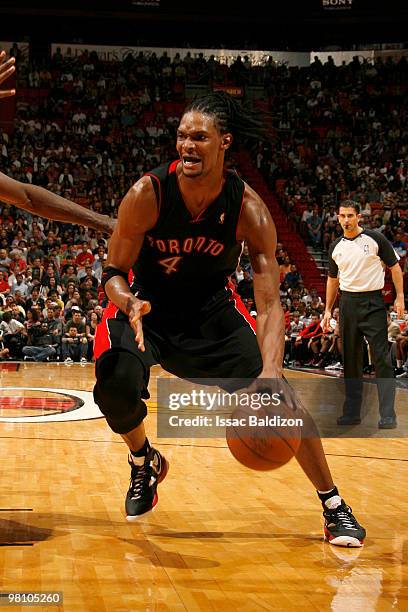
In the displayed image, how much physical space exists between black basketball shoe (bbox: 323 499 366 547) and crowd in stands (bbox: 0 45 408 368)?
1011 cm

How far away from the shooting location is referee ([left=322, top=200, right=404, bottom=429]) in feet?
23.2

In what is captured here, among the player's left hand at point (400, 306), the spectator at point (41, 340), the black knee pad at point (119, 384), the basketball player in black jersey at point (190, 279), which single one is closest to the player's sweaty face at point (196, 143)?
the basketball player in black jersey at point (190, 279)

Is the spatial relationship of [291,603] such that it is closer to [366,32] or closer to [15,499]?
[15,499]

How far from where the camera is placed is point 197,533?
3797mm

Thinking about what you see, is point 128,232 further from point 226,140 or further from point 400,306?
point 400,306

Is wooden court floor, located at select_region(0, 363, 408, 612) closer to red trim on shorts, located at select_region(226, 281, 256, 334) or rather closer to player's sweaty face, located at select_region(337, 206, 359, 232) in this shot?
red trim on shorts, located at select_region(226, 281, 256, 334)

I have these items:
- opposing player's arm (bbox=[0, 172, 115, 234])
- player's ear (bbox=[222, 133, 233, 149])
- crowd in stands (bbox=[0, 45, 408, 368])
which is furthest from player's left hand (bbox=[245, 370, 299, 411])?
crowd in stands (bbox=[0, 45, 408, 368])

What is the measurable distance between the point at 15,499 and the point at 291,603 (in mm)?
2040

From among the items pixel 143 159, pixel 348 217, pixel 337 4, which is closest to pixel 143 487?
pixel 348 217

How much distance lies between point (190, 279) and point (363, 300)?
3.53m

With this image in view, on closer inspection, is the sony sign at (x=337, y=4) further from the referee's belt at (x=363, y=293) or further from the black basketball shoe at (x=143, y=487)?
the black basketball shoe at (x=143, y=487)

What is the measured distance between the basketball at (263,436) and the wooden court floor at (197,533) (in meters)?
0.45

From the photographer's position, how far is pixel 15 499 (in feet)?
14.3

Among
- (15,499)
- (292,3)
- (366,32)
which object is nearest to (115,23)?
(292,3)
